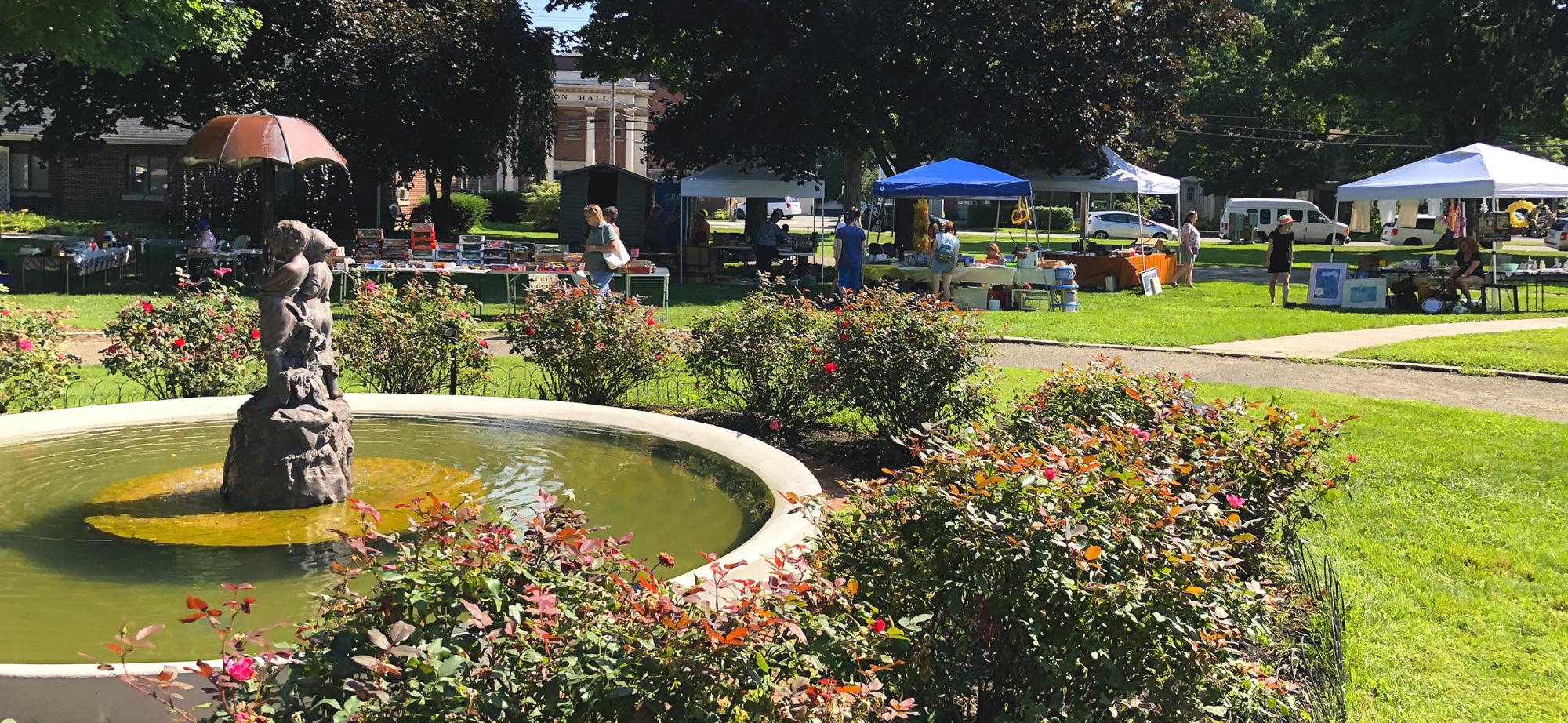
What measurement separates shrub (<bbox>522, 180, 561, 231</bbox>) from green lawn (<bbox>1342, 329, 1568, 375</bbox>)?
35.9 meters

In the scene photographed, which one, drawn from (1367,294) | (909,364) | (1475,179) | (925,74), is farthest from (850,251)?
(909,364)

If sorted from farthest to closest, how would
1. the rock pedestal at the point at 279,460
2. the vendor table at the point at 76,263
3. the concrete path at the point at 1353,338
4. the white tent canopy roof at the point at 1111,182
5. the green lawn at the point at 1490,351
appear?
1. the white tent canopy roof at the point at 1111,182
2. the vendor table at the point at 76,263
3. the concrete path at the point at 1353,338
4. the green lawn at the point at 1490,351
5. the rock pedestal at the point at 279,460

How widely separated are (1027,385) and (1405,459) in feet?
12.9

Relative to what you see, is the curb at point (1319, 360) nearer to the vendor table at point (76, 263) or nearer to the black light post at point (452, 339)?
→ the black light post at point (452, 339)

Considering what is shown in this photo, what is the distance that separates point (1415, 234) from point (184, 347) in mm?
48378

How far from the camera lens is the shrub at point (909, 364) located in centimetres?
869

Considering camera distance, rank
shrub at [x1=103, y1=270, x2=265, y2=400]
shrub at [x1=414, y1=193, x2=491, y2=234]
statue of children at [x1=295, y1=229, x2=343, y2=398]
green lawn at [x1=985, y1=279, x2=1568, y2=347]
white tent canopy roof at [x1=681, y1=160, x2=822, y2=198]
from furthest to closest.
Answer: shrub at [x1=414, y1=193, x2=491, y2=234]
white tent canopy roof at [x1=681, y1=160, x2=822, y2=198]
green lawn at [x1=985, y1=279, x2=1568, y2=347]
shrub at [x1=103, y1=270, x2=265, y2=400]
statue of children at [x1=295, y1=229, x2=343, y2=398]

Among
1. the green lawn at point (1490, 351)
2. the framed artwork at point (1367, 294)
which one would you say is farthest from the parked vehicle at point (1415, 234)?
the green lawn at point (1490, 351)

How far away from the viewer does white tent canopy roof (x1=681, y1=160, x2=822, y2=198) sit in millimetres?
25859

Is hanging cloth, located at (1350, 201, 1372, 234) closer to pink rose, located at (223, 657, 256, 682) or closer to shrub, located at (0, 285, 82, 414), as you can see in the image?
shrub, located at (0, 285, 82, 414)

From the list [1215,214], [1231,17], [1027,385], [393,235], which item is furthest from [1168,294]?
[1215,214]

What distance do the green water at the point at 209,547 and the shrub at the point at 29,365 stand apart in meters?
1.78

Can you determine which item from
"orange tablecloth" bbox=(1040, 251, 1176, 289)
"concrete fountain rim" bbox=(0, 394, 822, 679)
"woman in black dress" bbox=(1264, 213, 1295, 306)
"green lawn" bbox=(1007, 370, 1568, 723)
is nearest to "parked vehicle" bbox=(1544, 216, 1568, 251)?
"orange tablecloth" bbox=(1040, 251, 1176, 289)

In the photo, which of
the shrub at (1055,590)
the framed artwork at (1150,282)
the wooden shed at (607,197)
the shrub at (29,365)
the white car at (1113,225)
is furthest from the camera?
the white car at (1113,225)
